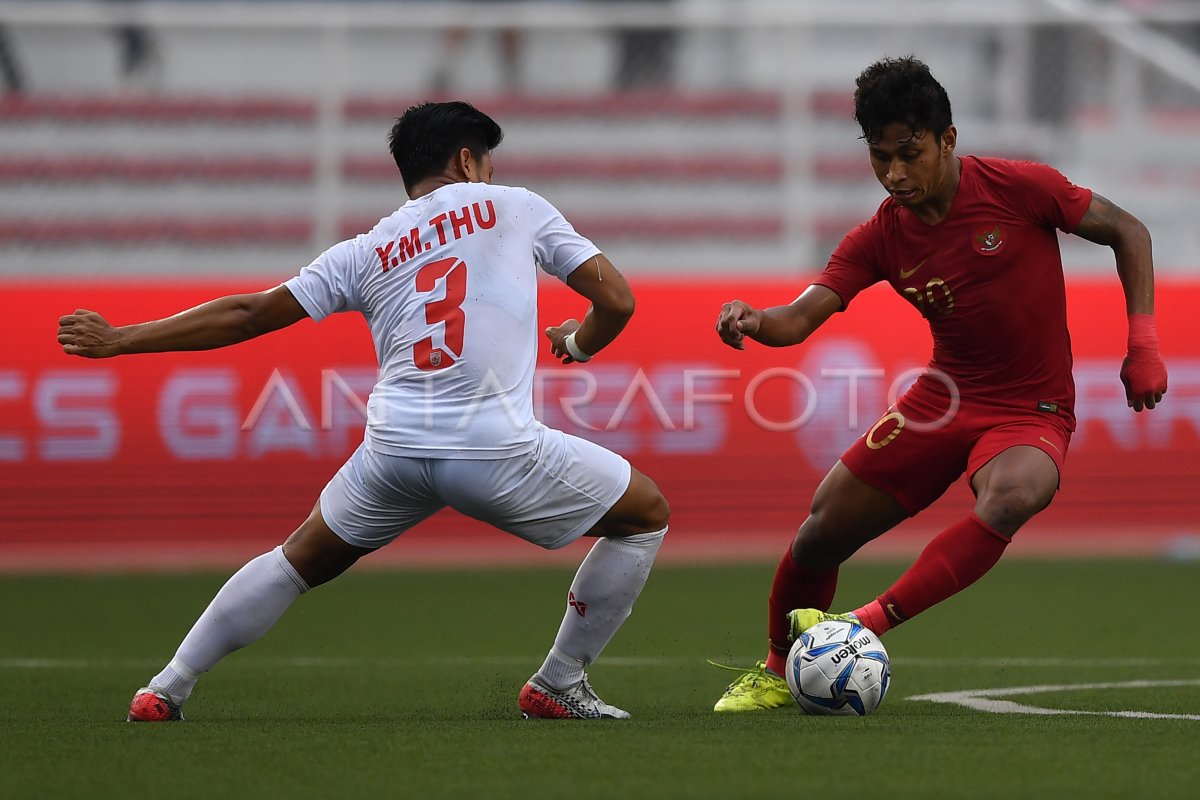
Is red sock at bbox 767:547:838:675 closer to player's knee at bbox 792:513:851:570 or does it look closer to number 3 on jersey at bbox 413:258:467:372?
player's knee at bbox 792:513:851:570

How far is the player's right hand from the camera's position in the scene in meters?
5.54

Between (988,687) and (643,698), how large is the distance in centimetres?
119

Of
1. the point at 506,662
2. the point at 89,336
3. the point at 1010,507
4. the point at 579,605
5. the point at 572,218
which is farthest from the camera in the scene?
the point at 572,218

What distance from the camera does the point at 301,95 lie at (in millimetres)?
13266

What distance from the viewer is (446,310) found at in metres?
5.32

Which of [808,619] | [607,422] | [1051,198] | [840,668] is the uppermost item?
[1051,198]

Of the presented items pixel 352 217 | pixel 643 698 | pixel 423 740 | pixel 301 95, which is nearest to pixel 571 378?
pixel 352 217

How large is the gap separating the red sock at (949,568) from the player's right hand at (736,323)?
0.84 metres

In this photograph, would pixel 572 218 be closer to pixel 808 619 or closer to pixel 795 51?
pixel 795 51

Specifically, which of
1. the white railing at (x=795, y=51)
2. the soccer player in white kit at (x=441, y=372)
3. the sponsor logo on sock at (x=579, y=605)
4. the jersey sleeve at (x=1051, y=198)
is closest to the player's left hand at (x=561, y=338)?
the soccer player in white kit at (x=441, y=372)

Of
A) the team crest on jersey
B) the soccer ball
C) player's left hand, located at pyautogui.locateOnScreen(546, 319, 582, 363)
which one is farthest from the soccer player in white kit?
the team crest on jersey

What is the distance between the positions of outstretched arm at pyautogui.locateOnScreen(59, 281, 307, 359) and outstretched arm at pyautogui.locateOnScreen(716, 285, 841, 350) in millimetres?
1291

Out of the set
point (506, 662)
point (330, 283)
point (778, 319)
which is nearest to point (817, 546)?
point (778, 319)

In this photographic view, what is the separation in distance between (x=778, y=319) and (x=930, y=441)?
61 cm
